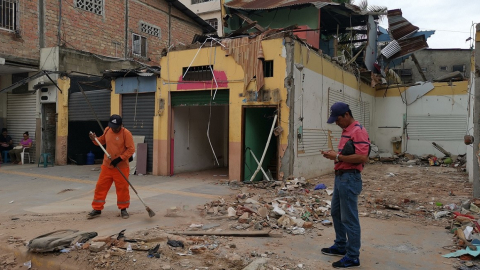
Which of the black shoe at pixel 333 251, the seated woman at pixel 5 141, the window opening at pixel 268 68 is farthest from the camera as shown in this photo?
the seated woman at pixel 5 141

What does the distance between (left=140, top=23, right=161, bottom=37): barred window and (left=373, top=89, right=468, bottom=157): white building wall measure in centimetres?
1217

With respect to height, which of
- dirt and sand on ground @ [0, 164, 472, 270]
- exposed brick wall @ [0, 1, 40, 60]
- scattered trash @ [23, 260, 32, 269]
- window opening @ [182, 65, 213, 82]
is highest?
exposed brick wall @ [0, 1, 40, 60]

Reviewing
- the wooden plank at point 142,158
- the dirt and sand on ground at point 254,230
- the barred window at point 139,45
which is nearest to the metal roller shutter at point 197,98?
the wooden plank at point 142,158

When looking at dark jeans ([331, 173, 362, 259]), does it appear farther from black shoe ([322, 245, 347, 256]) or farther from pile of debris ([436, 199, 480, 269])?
pile of debris ([436, 199, 480, 269])

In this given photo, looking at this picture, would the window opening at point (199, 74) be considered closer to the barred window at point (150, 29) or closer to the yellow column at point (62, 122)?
the yellow column at point (62, 122)

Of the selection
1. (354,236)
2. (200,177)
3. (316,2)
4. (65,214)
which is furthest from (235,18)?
(354,236)

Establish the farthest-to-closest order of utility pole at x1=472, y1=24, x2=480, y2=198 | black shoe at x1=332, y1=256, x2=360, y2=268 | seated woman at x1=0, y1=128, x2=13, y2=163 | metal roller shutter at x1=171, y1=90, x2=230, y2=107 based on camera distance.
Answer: seated woman at x1=0, y1=128, x2=13, y2=163 < metal roller shutter at x1=171, y1=90, x2=230, y2=107 < utility pole at x1=472, y1=24, x2=480, y2=198 < black shoe at x1=332, y1=256, x2=360, y2=268

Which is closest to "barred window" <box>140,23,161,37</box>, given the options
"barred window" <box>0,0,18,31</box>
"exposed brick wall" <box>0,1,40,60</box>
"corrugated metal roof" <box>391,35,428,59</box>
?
"exposed brick wall" <box>0,1,40,60</box>

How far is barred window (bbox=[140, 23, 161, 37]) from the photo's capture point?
1880 cm

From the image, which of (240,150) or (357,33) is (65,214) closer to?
(240,150)

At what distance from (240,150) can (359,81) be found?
7.85 metres

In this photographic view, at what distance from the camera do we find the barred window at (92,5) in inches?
634

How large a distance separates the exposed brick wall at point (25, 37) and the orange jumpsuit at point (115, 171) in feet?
34.2

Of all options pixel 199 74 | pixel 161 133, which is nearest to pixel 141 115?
pixel 161 133
